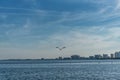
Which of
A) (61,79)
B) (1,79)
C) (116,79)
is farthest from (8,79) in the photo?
(116,79)

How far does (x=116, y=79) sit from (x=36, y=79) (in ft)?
65.8

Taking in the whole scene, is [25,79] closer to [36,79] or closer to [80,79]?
[36,79]

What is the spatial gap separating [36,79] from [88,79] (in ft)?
43.5

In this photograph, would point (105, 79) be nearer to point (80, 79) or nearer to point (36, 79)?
point (80, 79)

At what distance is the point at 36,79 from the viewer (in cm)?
9719

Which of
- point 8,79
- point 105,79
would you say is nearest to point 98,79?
point 105,79

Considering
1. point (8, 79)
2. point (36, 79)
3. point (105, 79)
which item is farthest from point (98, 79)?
point (8, 79)

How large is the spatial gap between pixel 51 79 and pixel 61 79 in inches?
112

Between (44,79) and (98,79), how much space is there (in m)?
13.5

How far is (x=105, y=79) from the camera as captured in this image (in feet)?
311

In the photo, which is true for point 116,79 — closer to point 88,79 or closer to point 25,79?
point 88,79

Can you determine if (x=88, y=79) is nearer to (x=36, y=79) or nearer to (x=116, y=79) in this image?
(x=116, y=79)

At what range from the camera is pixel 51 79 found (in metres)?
96.3

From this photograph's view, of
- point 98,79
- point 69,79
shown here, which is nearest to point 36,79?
point 69,79
